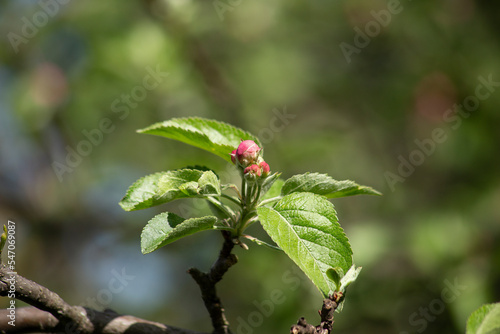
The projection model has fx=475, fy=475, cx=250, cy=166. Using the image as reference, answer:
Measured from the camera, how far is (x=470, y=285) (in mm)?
2408

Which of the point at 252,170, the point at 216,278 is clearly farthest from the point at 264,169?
the point at 216,278

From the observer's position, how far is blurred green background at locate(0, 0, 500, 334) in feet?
8.78

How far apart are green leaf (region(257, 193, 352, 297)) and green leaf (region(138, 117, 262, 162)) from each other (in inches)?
7.2

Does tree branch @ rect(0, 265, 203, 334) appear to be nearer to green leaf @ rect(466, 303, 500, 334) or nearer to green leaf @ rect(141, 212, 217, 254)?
green leaf @ rect(141, 212, 217, 254)

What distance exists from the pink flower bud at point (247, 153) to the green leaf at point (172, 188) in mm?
64

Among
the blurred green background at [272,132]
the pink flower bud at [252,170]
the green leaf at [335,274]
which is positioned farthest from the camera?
the blurred green background at [272,132]

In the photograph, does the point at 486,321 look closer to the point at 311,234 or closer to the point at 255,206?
the point at 311,234

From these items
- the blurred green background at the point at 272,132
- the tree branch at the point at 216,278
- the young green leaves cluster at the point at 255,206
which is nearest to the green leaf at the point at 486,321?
the young green leaves cluster at the point at 255,206

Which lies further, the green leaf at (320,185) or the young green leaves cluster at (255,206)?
the green leaf at (320,185)

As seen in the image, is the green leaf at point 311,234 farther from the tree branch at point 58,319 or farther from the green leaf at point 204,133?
the tree branch at point 58,319

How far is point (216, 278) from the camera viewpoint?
1.04m

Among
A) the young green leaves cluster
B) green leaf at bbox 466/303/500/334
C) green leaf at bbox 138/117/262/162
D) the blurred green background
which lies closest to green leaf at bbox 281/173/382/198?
the young green leaves cluster

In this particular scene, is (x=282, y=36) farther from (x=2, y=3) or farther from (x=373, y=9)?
(x=2, y=3)

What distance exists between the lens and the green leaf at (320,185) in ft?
3.19
